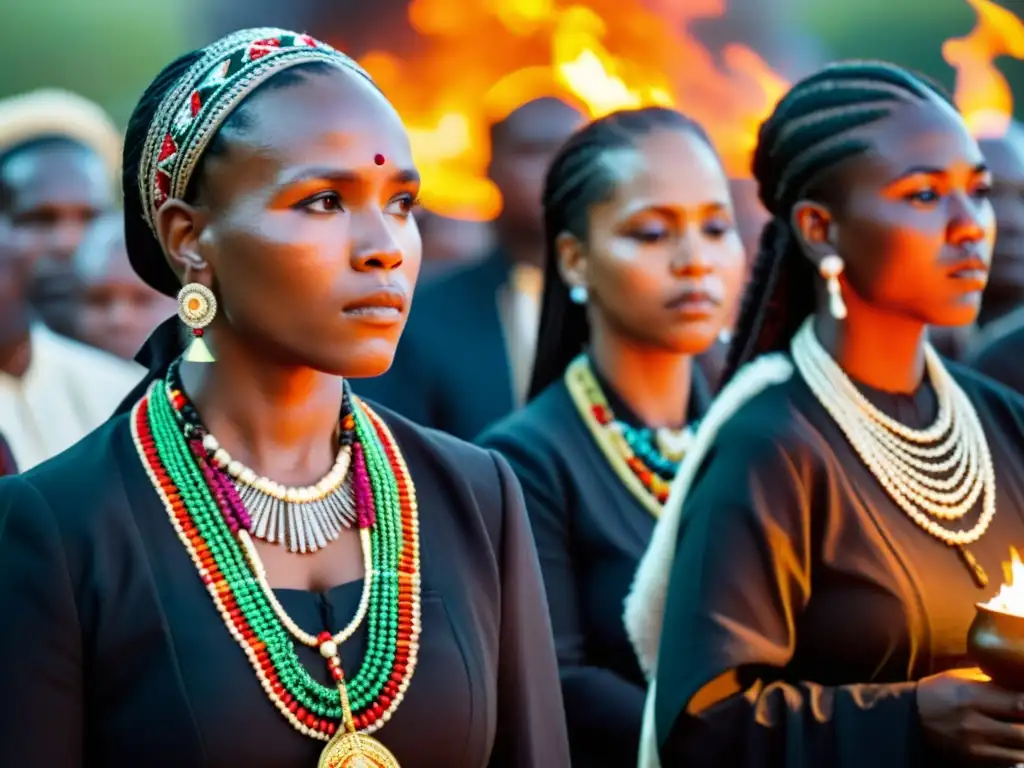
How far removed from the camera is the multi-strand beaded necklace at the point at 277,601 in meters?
2.56

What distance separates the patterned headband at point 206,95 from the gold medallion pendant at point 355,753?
877mm

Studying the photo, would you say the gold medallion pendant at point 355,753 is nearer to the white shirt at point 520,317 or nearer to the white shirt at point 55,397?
the white shirt at point 55,397

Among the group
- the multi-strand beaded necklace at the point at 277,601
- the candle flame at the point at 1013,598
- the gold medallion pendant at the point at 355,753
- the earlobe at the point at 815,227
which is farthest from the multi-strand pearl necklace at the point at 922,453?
the gold medallion pendant at the point at 355,753

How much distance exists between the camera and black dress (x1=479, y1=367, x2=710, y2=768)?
3955 mm

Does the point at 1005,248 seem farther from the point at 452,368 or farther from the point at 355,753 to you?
the point at 355,753

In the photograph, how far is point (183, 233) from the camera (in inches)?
107

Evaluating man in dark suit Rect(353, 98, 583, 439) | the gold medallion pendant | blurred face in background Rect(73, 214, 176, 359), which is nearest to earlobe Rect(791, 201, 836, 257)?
the gold medallion pendant

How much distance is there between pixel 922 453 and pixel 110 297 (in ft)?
12.2

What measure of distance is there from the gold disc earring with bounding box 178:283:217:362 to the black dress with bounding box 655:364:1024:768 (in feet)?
3.51

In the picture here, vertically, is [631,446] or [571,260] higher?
[571,260]

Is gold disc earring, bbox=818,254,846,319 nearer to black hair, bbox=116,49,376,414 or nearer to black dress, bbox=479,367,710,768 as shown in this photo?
black dress, bbox=479,367,710,768

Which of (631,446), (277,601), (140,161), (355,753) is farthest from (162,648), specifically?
(631,446)

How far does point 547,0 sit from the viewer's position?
13703mm

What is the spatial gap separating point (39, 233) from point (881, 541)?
444 cm
